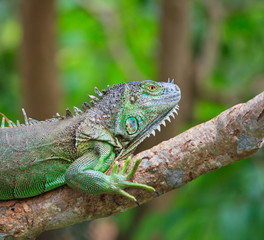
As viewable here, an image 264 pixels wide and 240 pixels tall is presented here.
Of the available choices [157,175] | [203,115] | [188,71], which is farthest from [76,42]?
[157,175]

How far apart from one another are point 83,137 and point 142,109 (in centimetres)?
61

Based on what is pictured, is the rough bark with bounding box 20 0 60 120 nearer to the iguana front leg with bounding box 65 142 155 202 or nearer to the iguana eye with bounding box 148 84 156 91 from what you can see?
the iguana eye with bounding box 148 84 156 91

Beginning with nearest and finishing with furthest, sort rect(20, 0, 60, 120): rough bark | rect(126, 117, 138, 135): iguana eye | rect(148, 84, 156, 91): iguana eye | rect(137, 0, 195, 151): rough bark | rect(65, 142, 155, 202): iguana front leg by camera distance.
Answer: rect(65, 142, 155, 202): iguana front leg < rect(126, 117, 138, 135): iguana eye < rect(148, 84, 156, 91): iguana eye < rect(20, 0, 60, 120): rough bark < rect(137, 0, 195, 151): rough bark

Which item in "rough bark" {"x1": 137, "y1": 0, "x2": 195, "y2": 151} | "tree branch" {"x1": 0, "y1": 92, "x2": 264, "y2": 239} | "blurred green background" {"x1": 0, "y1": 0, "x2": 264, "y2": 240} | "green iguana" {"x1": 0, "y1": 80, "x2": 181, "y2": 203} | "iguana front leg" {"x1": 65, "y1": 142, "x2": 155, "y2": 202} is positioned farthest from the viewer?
"rough bark" {"x1": 137, "y1": 0, "x2": 195, "y2": 151}

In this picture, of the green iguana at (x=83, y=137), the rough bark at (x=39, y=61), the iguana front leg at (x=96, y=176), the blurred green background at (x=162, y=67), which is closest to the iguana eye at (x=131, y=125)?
the green iguana at (x=83, y=137)

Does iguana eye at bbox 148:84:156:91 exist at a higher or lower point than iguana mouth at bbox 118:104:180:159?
higher

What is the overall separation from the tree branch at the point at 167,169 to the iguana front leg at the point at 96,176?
123 mm

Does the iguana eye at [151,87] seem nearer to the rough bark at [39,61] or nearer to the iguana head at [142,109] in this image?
the iguana head at [142,109]

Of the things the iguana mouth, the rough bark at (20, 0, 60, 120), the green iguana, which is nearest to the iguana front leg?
the green iguana

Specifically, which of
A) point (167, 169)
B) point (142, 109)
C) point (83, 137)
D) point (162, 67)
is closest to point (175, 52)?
point (162, 67)

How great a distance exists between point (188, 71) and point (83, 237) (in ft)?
13.5

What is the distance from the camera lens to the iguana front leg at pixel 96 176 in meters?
3.20

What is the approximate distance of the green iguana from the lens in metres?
3.61

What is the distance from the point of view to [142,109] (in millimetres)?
3787
